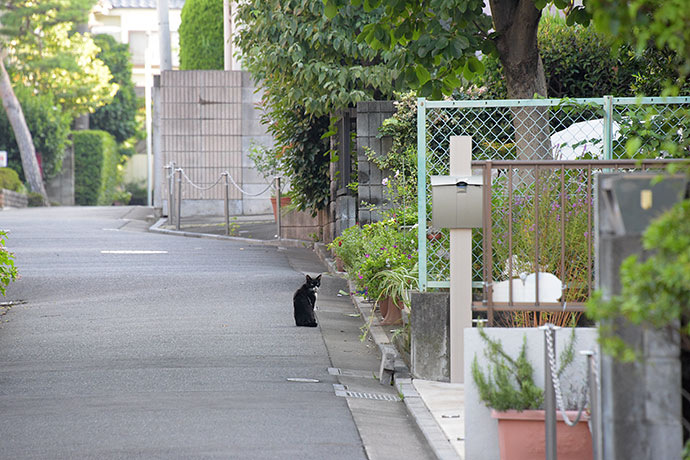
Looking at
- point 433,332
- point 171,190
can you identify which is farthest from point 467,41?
point 171,190

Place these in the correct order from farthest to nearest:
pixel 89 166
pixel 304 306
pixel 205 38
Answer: pixel 89 166 < pixel 205 38 < pixel 304 306

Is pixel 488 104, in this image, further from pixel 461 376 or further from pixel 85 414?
pixel 85 414

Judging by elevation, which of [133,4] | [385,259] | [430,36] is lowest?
[385,259]

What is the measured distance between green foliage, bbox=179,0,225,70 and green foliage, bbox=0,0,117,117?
34.9ft

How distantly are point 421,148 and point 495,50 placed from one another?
171cm

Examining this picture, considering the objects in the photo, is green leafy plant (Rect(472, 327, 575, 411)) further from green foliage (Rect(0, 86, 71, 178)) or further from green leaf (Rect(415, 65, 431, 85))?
green foliage (Rect(0, 86, 71, 178))

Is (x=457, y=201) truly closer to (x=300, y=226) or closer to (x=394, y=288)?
(x=394, y=288)

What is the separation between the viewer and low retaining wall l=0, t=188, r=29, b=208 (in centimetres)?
3209

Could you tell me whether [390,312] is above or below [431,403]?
above

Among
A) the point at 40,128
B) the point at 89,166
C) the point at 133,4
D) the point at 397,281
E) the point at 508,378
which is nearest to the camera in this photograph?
the point at 508,378

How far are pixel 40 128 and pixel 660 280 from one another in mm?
38237

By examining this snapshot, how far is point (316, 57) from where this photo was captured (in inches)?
572

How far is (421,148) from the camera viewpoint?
24.8 feet

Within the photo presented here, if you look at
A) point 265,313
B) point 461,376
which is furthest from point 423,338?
point 265,313
